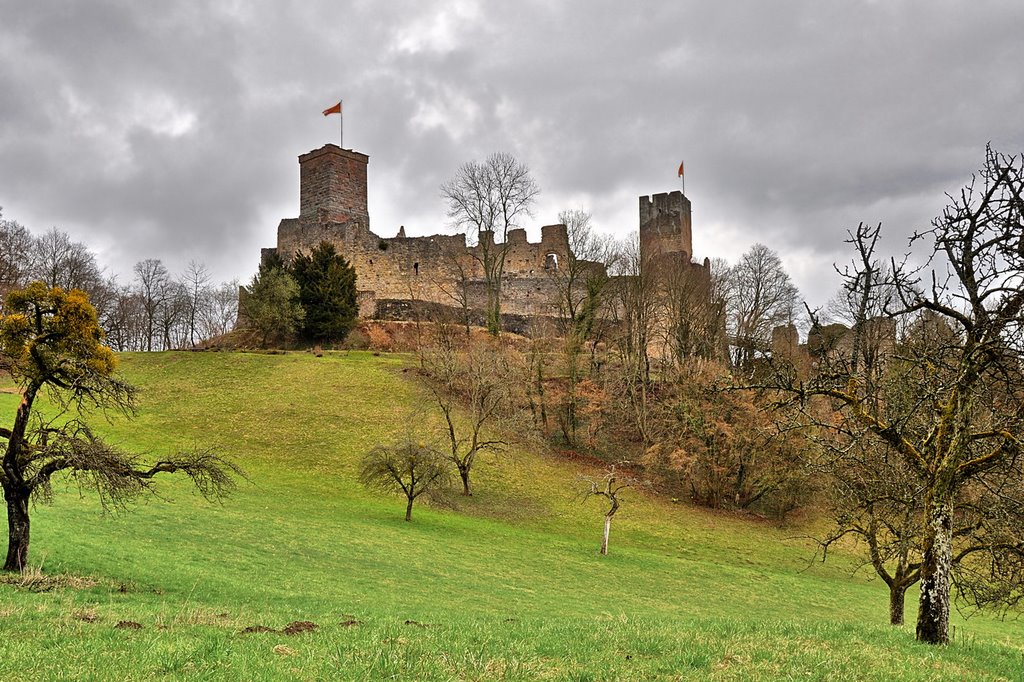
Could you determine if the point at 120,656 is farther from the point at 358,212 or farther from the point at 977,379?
the point at 358,212

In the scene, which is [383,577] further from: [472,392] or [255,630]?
[472,392]

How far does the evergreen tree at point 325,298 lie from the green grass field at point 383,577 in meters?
3.84

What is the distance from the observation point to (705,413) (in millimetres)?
37625

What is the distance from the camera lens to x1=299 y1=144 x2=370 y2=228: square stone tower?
61.1 meters

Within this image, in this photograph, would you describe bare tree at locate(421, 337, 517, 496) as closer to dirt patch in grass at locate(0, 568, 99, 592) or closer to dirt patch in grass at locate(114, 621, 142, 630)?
dirt patch in grass at locate(0, 568, 99, 592)

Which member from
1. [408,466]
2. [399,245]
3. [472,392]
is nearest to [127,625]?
[408,466]

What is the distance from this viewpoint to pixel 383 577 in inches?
752

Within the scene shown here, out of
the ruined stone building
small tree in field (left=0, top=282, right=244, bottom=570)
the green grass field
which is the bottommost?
the green grass field

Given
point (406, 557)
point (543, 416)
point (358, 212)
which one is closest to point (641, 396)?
point (543, 416)

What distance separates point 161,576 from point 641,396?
104ft

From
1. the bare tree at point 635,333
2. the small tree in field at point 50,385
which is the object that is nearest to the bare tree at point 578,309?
the bare tree at point 635,333

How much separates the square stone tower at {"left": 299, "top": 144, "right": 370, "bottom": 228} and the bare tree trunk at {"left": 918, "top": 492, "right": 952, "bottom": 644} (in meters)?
55.8

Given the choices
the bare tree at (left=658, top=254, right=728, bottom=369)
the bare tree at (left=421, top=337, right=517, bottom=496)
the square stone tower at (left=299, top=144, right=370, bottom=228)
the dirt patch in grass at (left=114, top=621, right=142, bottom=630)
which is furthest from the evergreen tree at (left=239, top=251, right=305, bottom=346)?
the dirt patch in grass at (left=114, top=621, right=142, bottom=630)

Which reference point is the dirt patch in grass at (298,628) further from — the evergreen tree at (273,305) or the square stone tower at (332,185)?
the square stone tower at (332,185)
